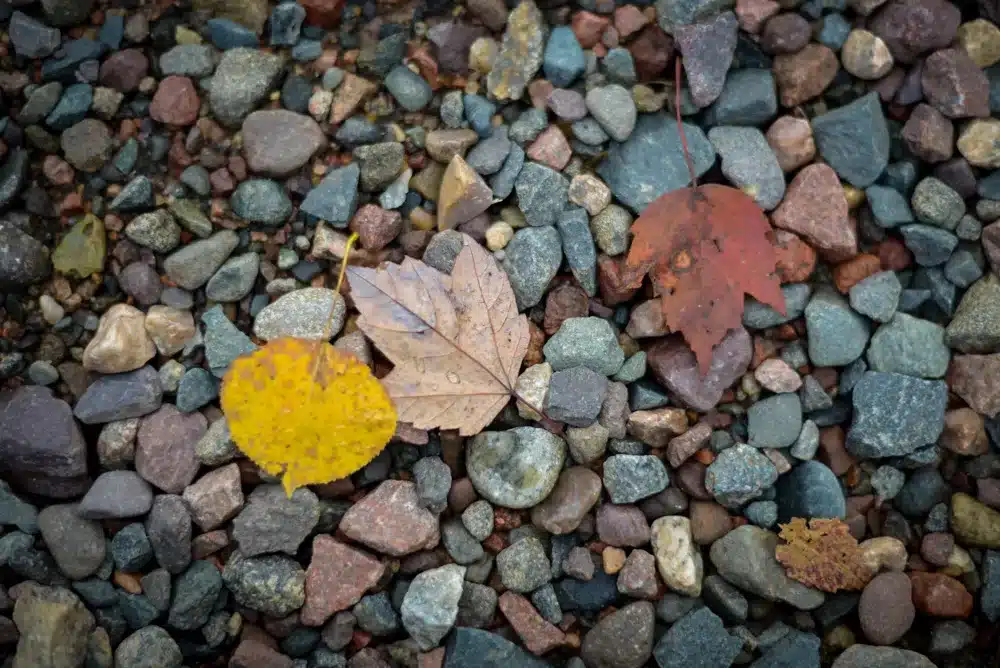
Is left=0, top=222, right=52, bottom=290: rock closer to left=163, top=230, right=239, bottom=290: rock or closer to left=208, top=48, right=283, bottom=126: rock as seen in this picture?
left=163, top=230, right=239, bottom=290: rock

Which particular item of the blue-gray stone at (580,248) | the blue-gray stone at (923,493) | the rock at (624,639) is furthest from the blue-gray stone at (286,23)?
the blue-gray stone at (923,493)

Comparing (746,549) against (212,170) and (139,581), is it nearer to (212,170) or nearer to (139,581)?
(139,581)

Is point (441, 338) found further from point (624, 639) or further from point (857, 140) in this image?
point (857, 140)

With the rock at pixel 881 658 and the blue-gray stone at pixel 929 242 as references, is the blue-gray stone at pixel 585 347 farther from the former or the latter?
the rock at pixel 881 658

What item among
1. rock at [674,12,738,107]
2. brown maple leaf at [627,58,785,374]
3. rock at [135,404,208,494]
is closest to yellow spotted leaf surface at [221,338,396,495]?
rock at [135,404,208,494]

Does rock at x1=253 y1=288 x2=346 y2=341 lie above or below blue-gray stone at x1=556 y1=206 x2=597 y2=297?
below

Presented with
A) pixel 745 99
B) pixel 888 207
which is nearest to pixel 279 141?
pixel 745 99
